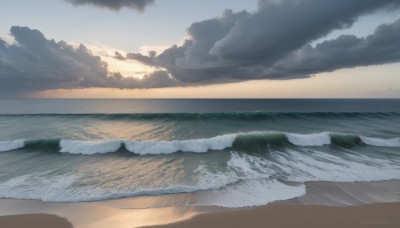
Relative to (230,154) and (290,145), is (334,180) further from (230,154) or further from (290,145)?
(290,145)

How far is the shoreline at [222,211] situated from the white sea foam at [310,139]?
7.89 metres

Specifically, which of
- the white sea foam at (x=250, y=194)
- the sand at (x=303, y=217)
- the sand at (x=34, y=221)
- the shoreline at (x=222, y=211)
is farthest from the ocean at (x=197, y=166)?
the sand at (x=34, y=221)

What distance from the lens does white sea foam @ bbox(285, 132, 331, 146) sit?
14751 millimetres

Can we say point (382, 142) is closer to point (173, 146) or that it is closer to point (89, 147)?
point (173, 146)

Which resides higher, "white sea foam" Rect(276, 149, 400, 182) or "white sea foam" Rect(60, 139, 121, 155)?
"white sea foam" Rect(60, 139, 121, 155)

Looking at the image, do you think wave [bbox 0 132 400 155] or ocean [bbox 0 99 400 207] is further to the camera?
wave [bbox 0 132 400 155]

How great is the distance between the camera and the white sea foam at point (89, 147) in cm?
1263

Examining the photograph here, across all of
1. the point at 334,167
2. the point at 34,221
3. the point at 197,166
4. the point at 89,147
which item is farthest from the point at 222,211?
the point at 89,147

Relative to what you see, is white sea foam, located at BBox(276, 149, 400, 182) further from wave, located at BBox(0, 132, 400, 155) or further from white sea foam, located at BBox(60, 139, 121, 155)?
white sea foam, located at BBox(60, 139, 121, 155)

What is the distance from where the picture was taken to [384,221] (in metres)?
5.10

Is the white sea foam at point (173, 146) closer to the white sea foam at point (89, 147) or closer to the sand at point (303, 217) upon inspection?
the white sea foam at point (89, 147)

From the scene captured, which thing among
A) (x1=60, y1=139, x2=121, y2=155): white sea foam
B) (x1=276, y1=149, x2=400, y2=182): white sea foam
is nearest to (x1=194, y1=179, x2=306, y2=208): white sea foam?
(x1=276, y1=149, x2=400, y2=182): white sea foam

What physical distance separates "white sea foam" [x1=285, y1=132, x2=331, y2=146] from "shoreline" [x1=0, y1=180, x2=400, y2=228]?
311 inches

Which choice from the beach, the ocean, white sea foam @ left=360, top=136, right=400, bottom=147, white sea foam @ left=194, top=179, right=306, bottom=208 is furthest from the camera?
white sea foam @ left=360, top=136, right=400, bottom=147
